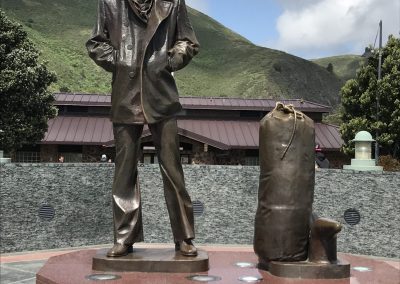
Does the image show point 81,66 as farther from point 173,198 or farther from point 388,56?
point 173,198

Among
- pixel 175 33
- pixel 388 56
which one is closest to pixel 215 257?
pixel 175 33

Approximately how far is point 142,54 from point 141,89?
1.27 feet

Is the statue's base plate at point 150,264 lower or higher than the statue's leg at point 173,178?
lower

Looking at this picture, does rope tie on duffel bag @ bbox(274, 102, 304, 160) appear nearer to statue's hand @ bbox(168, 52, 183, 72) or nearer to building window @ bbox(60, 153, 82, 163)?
statue's hand @ bbox(168, 52, 183, 72)

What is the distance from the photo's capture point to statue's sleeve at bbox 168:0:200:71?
6.05m

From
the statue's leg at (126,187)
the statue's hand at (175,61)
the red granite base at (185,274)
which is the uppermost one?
the statue's hand at (175,61)

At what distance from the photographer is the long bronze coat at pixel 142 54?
6.00 metres

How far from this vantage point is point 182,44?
6152mm

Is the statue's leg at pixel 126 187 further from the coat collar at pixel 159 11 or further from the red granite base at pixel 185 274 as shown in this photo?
the coat collar at pixel 159 11

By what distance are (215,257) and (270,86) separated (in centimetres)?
6244

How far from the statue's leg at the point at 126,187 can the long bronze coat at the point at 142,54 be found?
0.70 feet

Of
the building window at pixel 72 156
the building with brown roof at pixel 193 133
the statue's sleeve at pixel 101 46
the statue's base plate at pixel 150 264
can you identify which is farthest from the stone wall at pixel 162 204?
the building window at pixel 72 156

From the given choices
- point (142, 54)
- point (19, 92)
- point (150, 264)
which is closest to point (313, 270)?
point (150, 264)

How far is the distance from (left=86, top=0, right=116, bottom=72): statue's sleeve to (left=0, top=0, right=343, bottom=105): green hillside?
48.7 m
